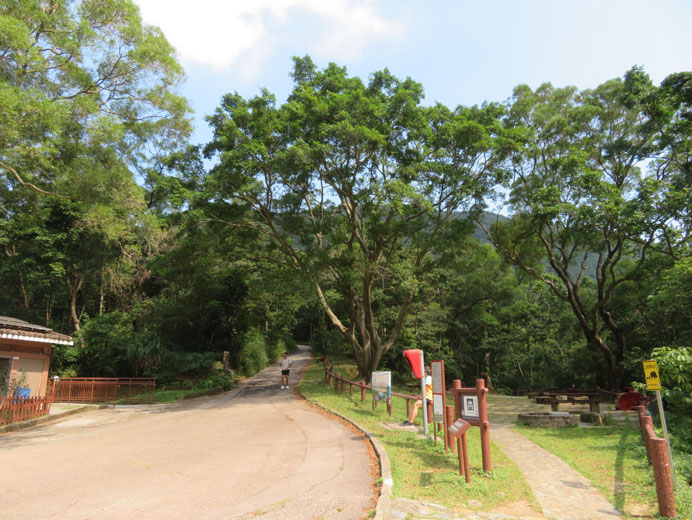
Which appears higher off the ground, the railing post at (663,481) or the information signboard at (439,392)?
the information signboard at (439,392)

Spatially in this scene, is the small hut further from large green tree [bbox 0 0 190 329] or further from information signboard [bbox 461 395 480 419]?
information signboard [bbox 461 395 480 419]

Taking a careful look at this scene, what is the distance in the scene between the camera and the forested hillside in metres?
12.0

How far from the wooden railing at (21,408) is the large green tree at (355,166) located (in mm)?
8807

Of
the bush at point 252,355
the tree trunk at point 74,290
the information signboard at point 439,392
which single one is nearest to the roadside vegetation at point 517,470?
the information signboard at point 439,392

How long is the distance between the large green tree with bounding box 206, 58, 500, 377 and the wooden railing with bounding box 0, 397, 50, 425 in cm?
881

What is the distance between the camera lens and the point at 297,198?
17328 millimetres

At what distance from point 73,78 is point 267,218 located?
795cm

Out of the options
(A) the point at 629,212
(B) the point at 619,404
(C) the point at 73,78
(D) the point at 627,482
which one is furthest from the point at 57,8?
(B) the point at 619,404

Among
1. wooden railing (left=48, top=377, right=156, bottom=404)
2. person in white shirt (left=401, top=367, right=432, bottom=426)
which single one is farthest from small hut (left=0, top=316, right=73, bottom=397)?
person in white shirt (left=401, top=367, right=432, bottom=426)

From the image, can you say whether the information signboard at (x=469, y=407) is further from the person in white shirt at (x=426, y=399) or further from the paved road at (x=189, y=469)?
the person in white shirt at (x=426, y=399)

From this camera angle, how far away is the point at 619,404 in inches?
634

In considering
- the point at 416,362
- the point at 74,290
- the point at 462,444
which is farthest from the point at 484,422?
the point at 74,290

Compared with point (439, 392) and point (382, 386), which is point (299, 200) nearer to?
point (382, 386)

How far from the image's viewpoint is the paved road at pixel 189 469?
16.5ft
